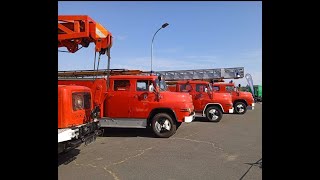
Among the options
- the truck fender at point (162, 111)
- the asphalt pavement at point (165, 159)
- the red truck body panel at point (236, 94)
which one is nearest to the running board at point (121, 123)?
the truck fender at point (162, 111)

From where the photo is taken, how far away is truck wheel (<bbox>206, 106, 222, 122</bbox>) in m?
16.6

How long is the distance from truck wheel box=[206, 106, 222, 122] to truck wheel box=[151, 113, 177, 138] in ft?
20.3

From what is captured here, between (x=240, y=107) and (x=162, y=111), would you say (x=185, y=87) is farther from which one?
(x=240, y=107)

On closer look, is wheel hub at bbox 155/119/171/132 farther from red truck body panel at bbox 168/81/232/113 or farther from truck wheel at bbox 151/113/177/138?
red truck body panel at bbox 168/81/232/113

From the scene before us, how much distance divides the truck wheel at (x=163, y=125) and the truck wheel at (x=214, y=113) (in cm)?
620

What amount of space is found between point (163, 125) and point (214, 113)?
6493 millimetres

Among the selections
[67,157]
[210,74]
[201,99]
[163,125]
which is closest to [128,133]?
[163,125]

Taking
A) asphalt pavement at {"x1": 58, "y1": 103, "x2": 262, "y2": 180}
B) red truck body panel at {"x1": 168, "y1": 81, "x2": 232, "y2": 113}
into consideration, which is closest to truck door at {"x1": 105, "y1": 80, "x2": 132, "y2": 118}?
asphalt pavement at {"x1": 58, "y1": 103, "x2": 262, "y2": 180}

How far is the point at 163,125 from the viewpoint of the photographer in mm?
10781

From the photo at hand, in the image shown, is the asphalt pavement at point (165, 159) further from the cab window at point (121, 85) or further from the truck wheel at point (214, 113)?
the truck wheel at point (214, 113)

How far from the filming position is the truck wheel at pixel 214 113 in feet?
54.5
